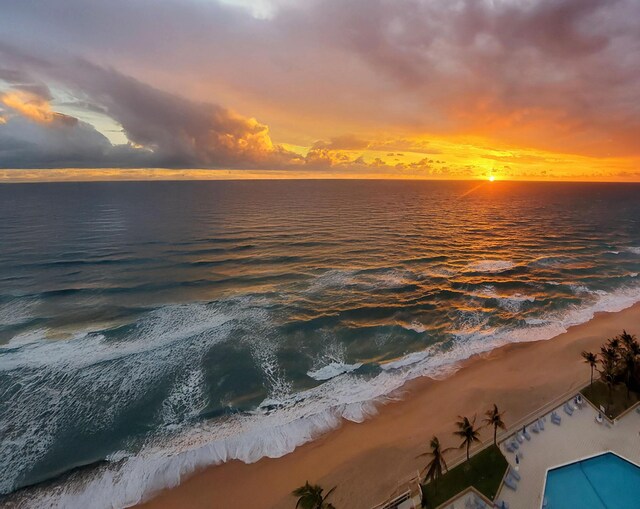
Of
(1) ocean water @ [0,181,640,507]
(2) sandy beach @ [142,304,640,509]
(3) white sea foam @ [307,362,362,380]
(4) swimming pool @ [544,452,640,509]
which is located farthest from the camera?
(3) white sea foam @ [307,362,362,380]

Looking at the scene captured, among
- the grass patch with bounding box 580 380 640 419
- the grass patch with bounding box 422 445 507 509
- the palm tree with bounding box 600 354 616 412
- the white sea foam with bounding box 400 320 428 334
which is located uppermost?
the palm tree with bounding box 600 354 616 412

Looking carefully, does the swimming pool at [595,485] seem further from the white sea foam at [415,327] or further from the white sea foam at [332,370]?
the white sea foam at [415,327]

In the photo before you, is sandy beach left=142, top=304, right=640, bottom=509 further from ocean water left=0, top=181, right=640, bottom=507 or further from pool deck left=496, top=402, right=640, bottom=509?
pool deck left=496, top=402, right=640, bottom=509

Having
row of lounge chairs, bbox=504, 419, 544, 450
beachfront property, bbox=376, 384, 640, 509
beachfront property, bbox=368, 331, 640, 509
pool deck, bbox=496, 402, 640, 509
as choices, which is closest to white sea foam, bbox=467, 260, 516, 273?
beachfront property, bbox=368, 331, 640, 509

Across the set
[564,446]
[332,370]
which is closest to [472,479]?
[564,446]

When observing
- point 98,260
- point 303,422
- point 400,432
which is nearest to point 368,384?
point 400,432

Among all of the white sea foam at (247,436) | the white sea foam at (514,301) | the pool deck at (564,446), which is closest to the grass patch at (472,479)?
the pool deck at (564,446)

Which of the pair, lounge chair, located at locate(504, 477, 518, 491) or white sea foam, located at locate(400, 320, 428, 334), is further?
white sea foam, located at locate(400, 320, 428, 334)

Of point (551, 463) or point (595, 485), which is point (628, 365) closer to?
point (595, 485)
